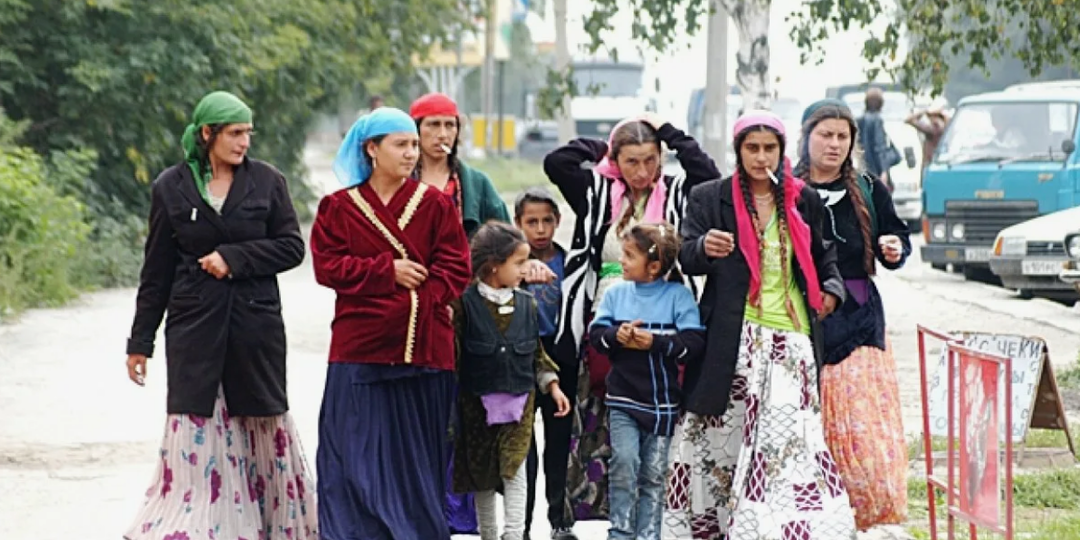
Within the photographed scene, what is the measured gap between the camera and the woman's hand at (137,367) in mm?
7250

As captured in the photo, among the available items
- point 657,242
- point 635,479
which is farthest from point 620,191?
point 635,479

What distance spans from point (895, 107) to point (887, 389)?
30.4 metres

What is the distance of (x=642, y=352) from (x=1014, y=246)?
1089 cm

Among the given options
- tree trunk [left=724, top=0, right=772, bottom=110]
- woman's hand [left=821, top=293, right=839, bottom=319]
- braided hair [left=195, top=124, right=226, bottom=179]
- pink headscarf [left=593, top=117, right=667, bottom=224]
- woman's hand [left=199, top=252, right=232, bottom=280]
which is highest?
tree trunk [left=724, top=0, right=772, bottom=110]

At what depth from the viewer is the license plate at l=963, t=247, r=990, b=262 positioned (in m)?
20.8

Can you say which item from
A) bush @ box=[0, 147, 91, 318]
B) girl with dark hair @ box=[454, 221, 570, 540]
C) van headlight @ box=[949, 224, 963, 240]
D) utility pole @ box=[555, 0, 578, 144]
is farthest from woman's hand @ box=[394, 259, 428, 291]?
utility pole @ box=[555, 0, 578, 144]

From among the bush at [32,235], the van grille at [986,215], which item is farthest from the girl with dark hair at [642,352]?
the van grille at [986,215]

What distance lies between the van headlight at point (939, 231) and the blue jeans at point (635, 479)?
14291 mm

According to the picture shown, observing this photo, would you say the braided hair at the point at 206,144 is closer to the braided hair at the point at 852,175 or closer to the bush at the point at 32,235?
the braided hair at the point at 852,175

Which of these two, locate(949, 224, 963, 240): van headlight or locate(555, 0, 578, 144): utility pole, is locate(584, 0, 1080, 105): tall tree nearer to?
locate(949, 224, 963, 240): van headlight

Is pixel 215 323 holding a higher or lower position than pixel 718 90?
lower

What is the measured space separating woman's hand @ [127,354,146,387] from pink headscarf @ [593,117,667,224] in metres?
1.87

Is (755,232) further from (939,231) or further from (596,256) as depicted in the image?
(939,231)

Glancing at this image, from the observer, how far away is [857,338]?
7492mm
